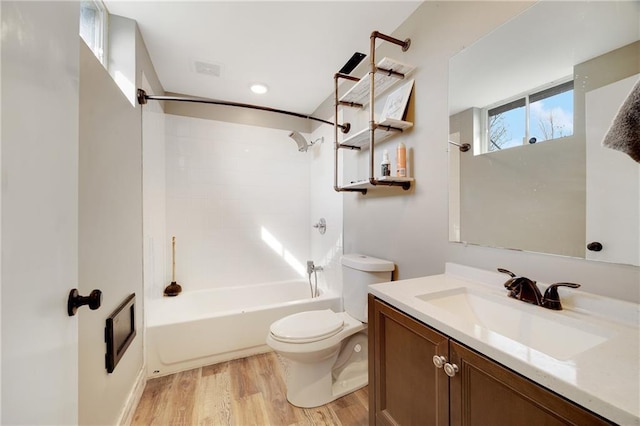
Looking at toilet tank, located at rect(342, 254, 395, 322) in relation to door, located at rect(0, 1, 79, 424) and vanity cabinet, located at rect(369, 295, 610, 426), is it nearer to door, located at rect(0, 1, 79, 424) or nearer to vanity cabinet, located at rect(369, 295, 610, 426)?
vanity cabinet, located at rect(369, 295, 610, 426)

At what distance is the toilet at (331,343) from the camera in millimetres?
1481

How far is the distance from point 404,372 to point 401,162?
1.07 metres

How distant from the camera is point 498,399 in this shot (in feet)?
2.04

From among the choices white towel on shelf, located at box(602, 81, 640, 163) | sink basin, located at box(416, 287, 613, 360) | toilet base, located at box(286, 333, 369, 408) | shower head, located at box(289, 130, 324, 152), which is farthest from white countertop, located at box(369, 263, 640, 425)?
shower head, located at box(289, 130, 324, 152)

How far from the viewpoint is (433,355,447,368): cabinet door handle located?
2.48ft

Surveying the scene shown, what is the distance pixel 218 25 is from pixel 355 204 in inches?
59.8

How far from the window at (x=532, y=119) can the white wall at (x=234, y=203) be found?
2127 mm

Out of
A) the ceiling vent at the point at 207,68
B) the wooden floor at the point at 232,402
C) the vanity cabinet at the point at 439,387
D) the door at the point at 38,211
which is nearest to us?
the door at the point at 38,211

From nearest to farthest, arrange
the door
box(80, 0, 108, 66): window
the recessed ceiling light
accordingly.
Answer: the door → box(80, 0, 108, 66): window → the recessed ceiling light

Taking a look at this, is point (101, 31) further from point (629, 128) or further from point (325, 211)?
point (629, 128)

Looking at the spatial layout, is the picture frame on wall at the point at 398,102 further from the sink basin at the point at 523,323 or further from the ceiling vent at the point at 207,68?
the ceiling vent at the point at 207,68

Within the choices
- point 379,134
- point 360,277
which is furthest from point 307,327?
point 379,134

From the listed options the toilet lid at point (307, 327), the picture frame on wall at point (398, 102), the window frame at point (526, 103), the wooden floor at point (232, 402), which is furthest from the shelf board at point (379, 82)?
the wooden floor at point (232, 402)

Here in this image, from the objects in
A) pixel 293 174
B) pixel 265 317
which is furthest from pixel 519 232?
pixel 293 174
